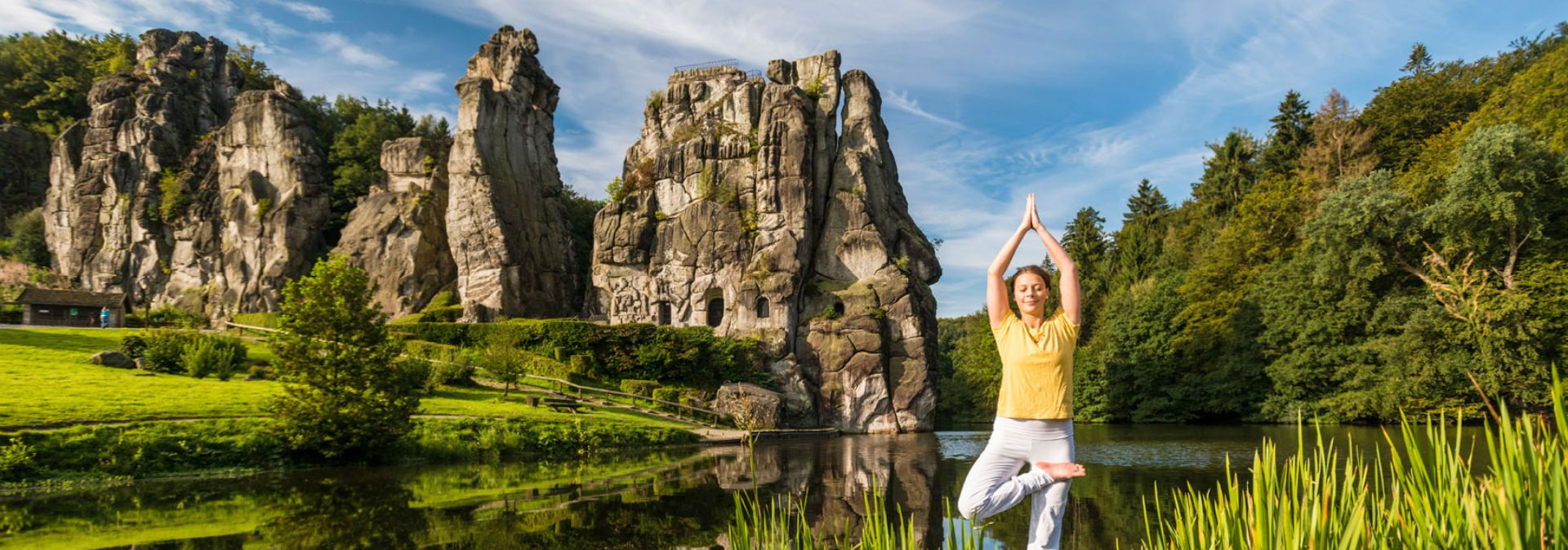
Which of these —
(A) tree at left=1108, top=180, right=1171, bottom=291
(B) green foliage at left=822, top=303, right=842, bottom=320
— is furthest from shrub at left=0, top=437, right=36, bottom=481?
(A) tree at left=1108, top=180, right=1171, bottom=291

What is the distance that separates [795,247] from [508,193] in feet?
73.1

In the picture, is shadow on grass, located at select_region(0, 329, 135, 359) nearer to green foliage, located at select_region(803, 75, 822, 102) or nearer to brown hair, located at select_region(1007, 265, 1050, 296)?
brown hair, located at select_region(1007, 265, 1050, 296)

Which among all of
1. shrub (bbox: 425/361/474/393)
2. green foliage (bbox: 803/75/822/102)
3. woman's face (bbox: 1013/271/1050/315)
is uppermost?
green foliage (bbox: 803/75/822/102)

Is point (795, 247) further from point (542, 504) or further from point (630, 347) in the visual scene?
point (542, 504)

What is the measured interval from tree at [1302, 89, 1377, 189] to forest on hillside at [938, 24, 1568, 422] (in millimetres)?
99

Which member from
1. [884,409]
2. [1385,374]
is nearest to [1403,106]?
[1385,374]

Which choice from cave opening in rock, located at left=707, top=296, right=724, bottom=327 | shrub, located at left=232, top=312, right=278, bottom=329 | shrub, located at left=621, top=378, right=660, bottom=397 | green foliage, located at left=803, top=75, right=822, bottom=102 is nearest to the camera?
shrub, located at left=621, top=378, right=660, bottom=397

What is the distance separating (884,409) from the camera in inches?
1622

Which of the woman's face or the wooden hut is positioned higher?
the wooden hut

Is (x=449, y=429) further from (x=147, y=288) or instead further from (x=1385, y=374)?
(x=147, y=288)

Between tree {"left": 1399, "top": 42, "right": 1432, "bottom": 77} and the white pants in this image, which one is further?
tree {"left": 1399, "top": 42, "right": 1432, "bottom": 77}

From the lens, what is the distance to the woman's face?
437 cm

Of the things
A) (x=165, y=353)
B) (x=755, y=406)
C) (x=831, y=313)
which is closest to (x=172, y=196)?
(x=165, y=353)

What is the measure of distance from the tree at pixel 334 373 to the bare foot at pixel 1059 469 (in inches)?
702
